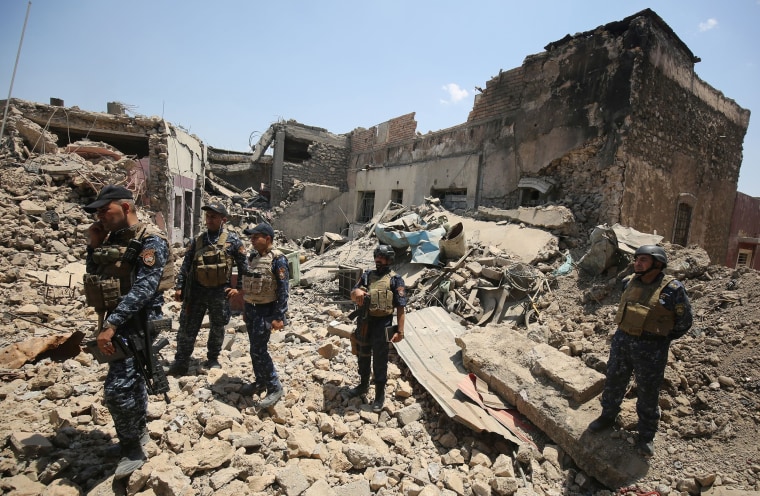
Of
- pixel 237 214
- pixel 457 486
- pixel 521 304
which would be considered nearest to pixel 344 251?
pixel 521 304

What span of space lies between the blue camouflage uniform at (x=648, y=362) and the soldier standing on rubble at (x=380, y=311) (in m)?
Result: 1.79

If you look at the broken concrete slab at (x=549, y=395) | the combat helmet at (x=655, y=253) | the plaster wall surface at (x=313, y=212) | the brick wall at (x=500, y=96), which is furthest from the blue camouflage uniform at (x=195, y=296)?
the plaster wall surface at (x=313, y=212)

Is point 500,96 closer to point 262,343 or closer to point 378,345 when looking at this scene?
point 378,345

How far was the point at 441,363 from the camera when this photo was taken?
13.4 ft

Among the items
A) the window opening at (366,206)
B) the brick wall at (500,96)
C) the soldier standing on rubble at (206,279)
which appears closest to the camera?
the soldier standing on rubble at (206,279)

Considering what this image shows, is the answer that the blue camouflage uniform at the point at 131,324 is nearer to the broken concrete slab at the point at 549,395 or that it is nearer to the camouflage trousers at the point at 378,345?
the camouflage trousers at the point at 378,345

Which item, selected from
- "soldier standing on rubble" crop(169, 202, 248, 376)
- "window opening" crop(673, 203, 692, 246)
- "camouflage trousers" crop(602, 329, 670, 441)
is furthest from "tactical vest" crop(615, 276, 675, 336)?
"window opening" crop(673, 203, 692, 246)

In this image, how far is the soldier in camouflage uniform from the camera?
2.27 metres

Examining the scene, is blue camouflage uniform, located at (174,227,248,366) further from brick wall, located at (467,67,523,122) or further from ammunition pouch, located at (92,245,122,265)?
brick wall, located at (467,67,523,122)

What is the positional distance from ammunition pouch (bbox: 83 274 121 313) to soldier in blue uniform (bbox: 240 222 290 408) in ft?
3.56

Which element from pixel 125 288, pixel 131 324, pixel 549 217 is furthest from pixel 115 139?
pixel 549 217

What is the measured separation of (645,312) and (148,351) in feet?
11.7

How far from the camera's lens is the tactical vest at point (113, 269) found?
230 centimetres

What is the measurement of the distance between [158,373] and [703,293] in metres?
5.88
